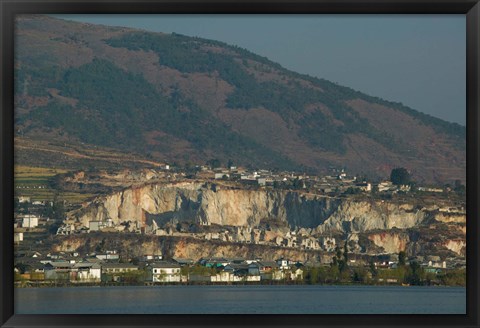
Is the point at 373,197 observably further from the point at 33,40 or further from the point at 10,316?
the point at 10,316

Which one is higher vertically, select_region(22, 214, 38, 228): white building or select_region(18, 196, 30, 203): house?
select_region(18, 196, 30, 203): house

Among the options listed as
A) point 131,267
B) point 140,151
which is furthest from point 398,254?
point 140,151

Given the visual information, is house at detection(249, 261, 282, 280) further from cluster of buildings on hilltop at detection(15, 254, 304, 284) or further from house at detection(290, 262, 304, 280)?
house at detection(290, 262, 304, 280)

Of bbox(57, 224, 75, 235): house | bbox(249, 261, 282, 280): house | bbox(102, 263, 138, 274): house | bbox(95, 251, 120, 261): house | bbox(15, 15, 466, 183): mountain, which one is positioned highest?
bbox(15, 15, 466, 183): mountain

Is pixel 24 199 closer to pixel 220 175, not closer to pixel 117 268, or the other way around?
pixel 117 268

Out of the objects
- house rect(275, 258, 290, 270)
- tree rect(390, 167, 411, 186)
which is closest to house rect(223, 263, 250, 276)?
house rect(275, 258, 290, 270)

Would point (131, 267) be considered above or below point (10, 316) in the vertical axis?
below

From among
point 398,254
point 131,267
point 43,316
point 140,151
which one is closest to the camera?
point 43,316
